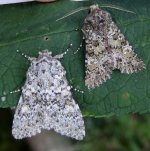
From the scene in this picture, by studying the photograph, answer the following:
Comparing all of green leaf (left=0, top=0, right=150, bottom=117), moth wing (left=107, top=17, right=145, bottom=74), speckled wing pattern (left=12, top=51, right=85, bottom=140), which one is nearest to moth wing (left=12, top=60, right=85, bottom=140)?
speckled wing pattern (left=12, top=51, right=85, bottom=140)

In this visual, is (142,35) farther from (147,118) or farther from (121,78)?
(147,118)

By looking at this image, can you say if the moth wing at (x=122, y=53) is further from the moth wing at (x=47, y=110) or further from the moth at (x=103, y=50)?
the moth wing at (x=47, y=110)

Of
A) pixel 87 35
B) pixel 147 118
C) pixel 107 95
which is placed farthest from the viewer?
pixel 147 118

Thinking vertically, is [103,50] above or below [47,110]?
above

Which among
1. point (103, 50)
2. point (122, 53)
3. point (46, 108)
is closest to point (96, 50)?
point (103, 50)

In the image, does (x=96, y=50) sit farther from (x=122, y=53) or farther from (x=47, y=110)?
(x=47, y=110)

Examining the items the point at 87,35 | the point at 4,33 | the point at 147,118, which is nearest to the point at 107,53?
the point at 87,35

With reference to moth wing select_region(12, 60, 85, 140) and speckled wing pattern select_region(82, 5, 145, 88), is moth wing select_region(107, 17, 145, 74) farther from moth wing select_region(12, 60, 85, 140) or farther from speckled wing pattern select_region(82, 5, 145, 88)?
moth wing select_region(12, 60, 85, 140)
